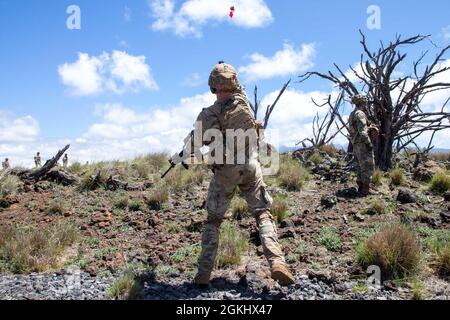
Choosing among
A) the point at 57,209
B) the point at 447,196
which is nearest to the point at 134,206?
the point at 57,209

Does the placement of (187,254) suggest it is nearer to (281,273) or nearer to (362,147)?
(281,273)

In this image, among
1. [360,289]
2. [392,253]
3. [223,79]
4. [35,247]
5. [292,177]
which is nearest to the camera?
[360,289]

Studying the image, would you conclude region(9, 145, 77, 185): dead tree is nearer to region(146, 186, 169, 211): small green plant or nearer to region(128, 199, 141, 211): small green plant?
region(128, 199, 141, 211): small green plant

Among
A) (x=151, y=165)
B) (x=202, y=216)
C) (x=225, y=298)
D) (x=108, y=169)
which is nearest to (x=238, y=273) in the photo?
(x=225, y=298)

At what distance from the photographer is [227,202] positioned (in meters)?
5.20

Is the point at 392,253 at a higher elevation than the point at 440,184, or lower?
lower

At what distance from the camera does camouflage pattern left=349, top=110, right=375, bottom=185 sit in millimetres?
9055

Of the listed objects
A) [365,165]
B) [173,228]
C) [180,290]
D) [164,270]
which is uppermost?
[365,165]

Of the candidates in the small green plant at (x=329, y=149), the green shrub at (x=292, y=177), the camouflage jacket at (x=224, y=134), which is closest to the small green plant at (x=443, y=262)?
the camouflage jacket at (x=224, y=134)

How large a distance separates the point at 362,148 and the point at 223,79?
16.3ft

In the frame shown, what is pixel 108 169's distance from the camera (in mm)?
11680

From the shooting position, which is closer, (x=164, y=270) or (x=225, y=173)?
(x=225, y=173)

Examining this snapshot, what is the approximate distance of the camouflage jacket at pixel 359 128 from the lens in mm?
9078
